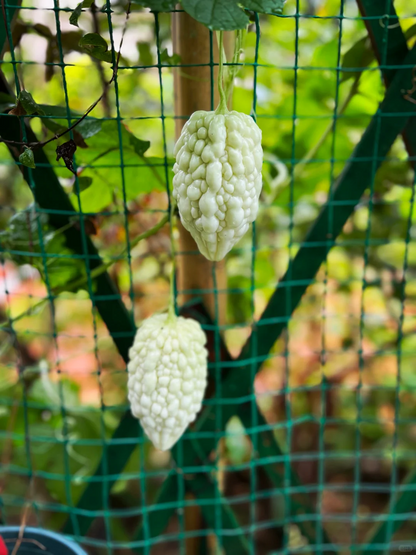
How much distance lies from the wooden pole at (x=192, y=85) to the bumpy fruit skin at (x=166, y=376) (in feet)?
0.57

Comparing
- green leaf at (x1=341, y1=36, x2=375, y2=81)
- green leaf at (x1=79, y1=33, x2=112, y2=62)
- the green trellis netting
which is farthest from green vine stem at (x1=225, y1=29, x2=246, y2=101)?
green leaf at (x1=341, y1=36, x2=375, y2=81)

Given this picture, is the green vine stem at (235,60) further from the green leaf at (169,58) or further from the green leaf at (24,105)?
the green leaf at (24,105)

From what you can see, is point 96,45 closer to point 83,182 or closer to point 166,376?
point 83,182

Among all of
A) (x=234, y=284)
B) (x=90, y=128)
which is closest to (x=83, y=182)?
(x=90, y=128)

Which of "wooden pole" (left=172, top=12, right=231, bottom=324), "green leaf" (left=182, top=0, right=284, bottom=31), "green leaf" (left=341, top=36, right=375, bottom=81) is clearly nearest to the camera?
"green leaf" (left=182, top=0, right=284, bottom=31)

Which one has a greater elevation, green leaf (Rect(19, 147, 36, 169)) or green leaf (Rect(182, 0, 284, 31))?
green leaf (Rect(182, 0, 284, 31))

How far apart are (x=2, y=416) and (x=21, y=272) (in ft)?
1.89

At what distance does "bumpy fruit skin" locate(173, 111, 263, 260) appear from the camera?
546mm

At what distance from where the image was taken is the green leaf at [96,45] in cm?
59

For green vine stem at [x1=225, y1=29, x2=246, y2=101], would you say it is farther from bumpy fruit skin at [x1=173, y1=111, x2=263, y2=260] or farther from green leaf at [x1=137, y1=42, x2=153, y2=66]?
green leaf at [x1=137, y1=42, x2=153, y2=66]

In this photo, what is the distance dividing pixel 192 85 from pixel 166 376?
42 centimetres

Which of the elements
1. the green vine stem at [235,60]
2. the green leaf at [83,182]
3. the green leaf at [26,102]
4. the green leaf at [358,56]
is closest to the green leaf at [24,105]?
the green leaf at [26,102]

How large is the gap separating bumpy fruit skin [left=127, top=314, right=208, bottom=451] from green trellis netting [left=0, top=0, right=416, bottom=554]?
148 mm

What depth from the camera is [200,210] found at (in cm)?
56
